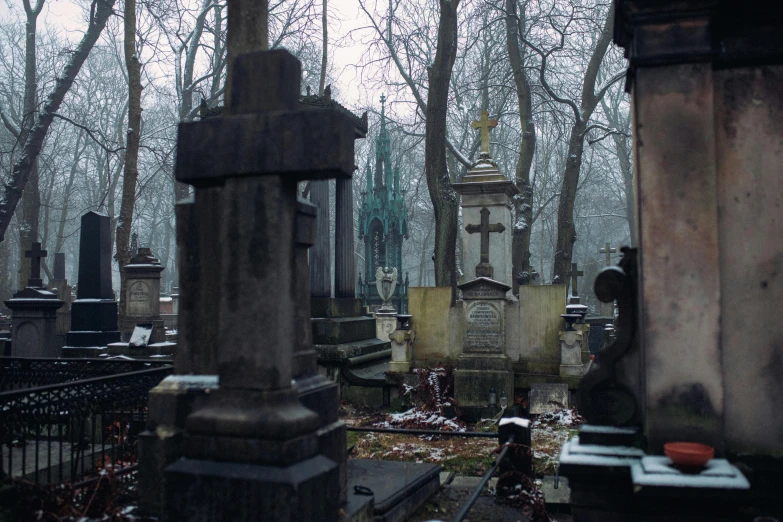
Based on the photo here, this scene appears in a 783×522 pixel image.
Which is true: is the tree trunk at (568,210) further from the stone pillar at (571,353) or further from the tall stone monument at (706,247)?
the tall stone monument at (706,247)

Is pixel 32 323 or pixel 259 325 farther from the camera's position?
pixel 32 323

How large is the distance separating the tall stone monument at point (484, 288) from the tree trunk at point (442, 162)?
215cm

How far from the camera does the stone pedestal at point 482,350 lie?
1025 cm

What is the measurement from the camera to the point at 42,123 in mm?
16016

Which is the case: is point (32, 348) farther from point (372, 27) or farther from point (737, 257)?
point (737, 257)

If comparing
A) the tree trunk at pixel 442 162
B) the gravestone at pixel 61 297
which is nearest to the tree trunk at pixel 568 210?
the tree trunk at pixel 442 162

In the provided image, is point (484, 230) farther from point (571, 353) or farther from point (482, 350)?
point (571, 353)

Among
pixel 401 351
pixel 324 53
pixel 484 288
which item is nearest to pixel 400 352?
pixel 401 351

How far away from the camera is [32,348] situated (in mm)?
13461

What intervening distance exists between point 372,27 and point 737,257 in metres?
17.2

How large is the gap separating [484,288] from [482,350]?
3.42 feet

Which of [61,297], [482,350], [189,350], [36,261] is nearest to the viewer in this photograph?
[189,350]

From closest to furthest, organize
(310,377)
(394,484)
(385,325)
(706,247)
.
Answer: (706,247) < (310,377) < (394,484) < (385,325)

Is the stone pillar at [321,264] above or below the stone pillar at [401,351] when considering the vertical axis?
above
